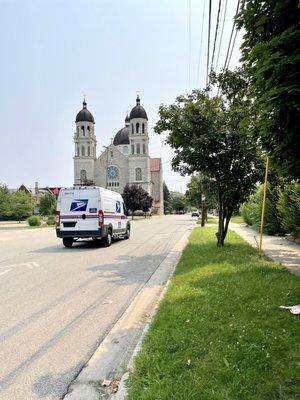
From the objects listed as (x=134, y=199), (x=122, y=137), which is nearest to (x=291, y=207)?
(x=134, y=199)

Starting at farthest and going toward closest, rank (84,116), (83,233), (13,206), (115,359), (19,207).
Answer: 1. (84,116)
2. (19,207)
3. (13,206)
4. (83,233)
5. (115,359)

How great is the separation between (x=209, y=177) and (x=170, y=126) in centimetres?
264

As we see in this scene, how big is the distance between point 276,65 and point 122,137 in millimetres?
121573

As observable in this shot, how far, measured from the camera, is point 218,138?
46.2ft

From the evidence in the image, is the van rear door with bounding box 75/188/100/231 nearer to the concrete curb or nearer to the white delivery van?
the white delivery van

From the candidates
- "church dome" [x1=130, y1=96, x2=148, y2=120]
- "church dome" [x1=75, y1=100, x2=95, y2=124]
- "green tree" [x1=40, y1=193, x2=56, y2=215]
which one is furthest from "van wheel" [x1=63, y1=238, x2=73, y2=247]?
"church dome" [x1=75, y1=100, x2=95, y2=124]

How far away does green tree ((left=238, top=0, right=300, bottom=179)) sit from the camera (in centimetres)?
509

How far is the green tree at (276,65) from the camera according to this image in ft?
16.7

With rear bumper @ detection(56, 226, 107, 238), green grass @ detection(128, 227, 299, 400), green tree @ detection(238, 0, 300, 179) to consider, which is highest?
green tree @ detection(238, 0, 300, 179)

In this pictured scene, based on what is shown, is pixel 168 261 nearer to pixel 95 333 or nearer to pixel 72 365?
pixel 95 333

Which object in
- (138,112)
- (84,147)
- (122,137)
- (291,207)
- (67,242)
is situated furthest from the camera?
(122,137)

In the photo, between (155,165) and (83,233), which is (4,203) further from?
(155,165)

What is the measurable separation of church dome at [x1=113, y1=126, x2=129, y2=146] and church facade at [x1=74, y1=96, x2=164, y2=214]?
40.2 feet

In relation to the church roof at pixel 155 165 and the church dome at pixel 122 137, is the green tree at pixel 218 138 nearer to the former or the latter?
the church dome at pixel 122 137
